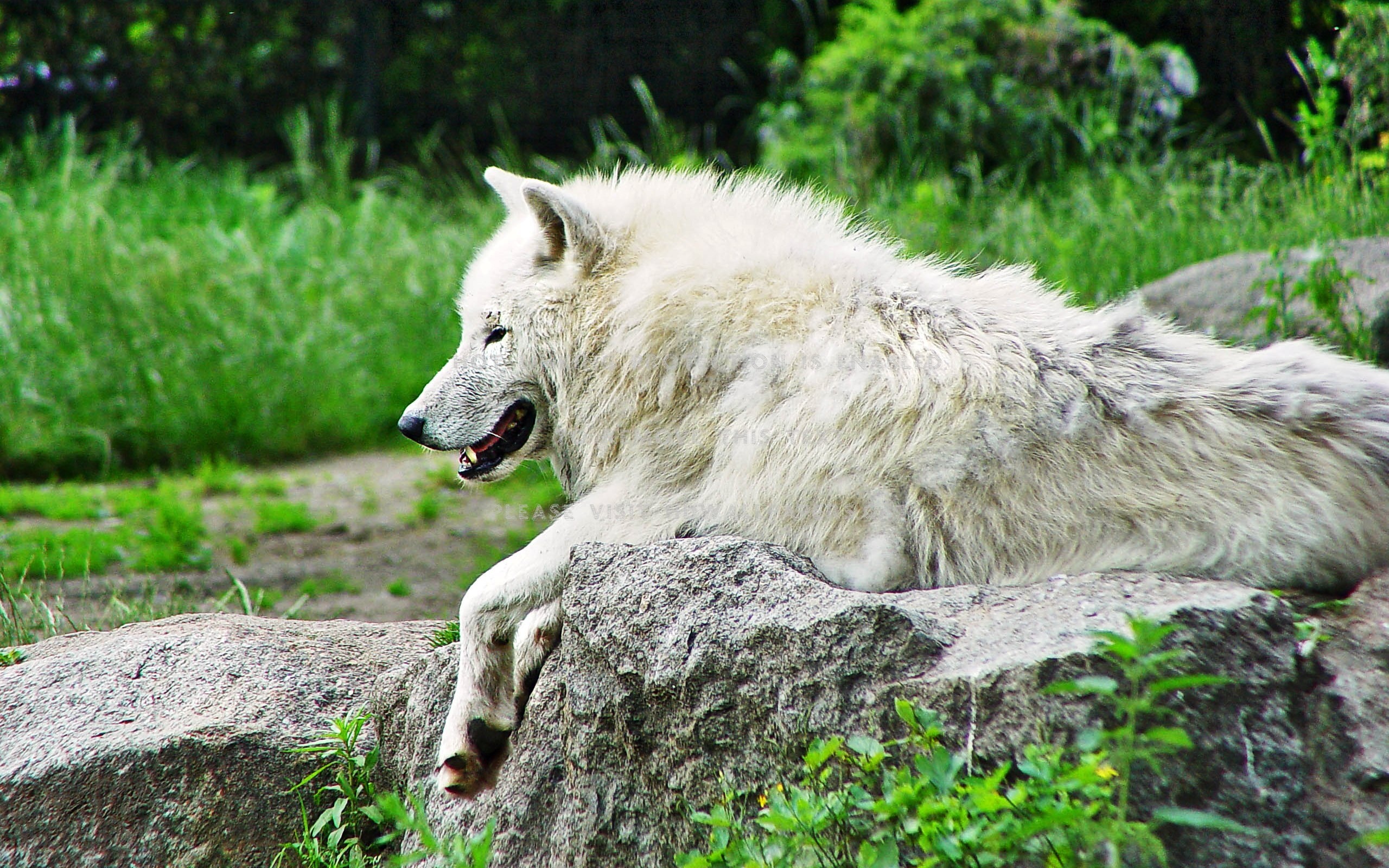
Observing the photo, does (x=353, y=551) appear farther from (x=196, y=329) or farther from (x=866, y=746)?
(x=866, y=746)

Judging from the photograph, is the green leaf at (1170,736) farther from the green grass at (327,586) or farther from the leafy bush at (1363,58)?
the leafy bush at (1363,58)

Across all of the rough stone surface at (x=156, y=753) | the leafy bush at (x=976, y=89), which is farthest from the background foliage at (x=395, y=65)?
the rough stone surface at (x=156, y=753)

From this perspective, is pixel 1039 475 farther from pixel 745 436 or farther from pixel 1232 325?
pixel 1232 325

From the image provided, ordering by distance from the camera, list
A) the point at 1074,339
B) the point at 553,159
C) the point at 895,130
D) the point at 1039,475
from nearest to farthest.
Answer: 1. the point at 1039,475
2. the point at 1074,339
3. the point at 895,130
4. the point at 553,159

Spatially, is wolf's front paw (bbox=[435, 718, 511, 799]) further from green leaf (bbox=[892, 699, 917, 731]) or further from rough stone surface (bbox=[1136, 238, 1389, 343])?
rough stone surface (bbox=[1136, 238, 1389, 343])

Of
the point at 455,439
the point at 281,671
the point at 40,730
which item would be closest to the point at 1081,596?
the point at 455,439

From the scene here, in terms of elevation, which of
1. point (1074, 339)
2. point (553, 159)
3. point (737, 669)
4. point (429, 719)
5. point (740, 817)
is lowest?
point (553, 159)

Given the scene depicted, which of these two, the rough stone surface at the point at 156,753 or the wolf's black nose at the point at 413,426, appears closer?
the rough stone surface at the point at 156,753

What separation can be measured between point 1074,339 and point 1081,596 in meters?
0.66

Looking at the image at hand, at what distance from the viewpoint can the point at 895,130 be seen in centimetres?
818

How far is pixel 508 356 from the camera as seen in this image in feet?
9.71

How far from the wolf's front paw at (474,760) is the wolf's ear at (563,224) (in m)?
1.19

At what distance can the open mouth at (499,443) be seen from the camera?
300cm

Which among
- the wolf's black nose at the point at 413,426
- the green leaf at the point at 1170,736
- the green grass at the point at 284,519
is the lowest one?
the green grass at the point at 284,519
